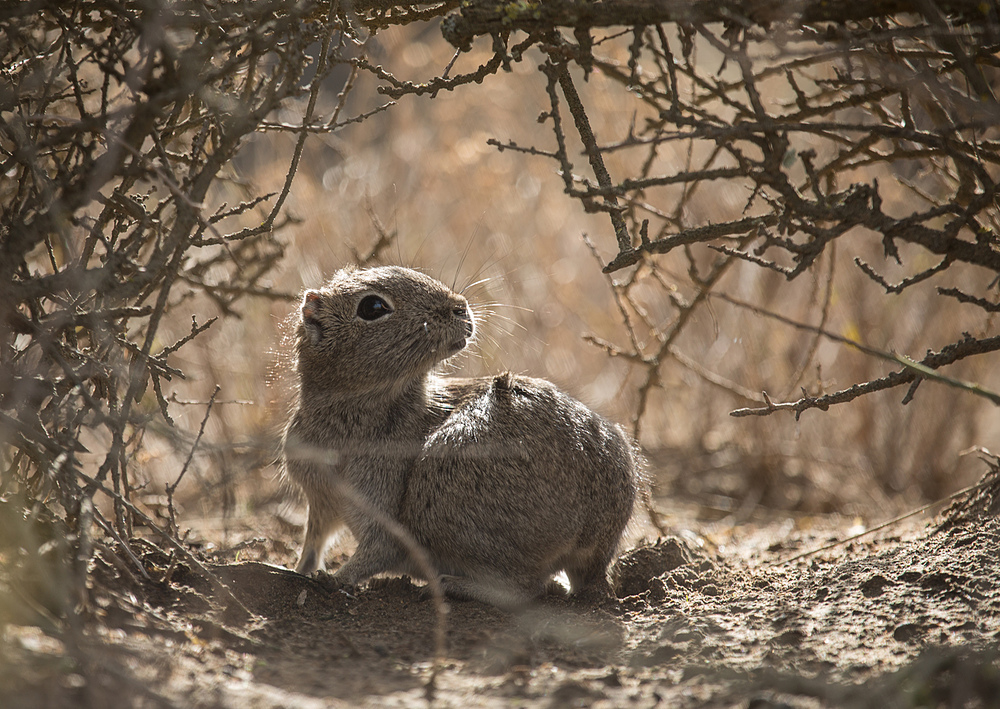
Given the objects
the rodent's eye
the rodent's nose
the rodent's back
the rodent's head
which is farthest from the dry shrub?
the rodent's back

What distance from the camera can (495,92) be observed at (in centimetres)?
870

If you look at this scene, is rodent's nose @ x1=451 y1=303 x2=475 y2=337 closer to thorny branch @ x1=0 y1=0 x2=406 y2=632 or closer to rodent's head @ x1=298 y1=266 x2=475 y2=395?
rodent's head @ x1=298 y1=266 x2=475 y2=395

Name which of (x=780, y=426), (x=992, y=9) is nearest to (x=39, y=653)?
(x=992, y=9)

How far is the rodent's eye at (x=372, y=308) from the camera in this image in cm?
450

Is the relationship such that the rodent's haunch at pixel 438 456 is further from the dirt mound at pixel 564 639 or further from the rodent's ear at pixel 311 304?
the dirt mound at pixel 564 639

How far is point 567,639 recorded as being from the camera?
341 cm

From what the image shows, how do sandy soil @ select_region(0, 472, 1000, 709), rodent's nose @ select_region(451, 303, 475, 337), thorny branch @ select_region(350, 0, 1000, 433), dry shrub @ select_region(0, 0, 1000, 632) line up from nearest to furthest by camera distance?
sandy soil @ select_region(0, 472, 1000, 709)
thorny branch @ select_region(350, 0, 1000, 433)
dry shrub @ select_region(0, 0, 1000, 632)
rodent's nose @ select_region(451, 303, 475, 337)

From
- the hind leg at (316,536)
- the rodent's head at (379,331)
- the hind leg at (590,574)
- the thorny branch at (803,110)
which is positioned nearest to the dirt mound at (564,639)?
the hind leg at (590,574)

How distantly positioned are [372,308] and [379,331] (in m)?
0.15

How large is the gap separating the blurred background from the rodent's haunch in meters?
1.34

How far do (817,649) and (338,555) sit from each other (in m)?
3.08

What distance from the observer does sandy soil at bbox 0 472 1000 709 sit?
103 inches

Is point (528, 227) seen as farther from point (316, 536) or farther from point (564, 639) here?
point (564, 639)

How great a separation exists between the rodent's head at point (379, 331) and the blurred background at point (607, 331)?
1.29 meters
